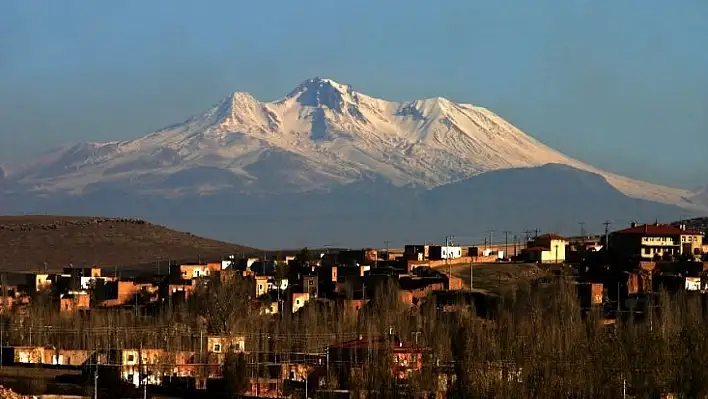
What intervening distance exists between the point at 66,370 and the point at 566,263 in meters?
28.7

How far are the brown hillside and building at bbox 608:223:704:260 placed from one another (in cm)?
2716

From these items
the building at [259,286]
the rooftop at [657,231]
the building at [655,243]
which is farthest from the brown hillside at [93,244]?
the building at [655,243]

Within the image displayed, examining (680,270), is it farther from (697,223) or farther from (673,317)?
(697,223)

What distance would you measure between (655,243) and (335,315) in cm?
2180

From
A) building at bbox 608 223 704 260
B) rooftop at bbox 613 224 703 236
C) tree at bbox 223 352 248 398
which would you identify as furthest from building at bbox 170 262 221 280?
tree at bbox 223 352 248 398

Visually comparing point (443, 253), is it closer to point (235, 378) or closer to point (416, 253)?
point (416, 253)

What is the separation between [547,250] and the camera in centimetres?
6819

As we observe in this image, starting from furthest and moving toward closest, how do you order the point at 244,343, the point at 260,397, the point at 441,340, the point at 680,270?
the point at 680,270 → the point at 244,343 → the point at 441,340 → the point at 260,397

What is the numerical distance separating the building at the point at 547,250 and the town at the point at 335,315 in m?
0.09

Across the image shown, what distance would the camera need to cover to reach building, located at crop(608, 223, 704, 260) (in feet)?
217

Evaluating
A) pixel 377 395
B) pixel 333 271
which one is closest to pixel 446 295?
pixel 333 271

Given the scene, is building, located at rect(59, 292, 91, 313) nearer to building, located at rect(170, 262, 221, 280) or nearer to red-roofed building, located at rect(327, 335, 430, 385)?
building, located at rect(170, 262, 221, 280)

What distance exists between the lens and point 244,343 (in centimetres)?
4497

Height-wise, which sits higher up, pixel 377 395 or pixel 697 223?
pixel 697 223
